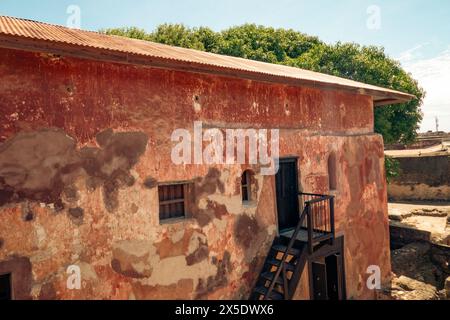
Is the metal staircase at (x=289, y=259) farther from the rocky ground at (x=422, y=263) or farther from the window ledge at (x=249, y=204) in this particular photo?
the rocky ground at (x=422, y=263)

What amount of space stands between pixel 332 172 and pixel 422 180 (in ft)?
51.3

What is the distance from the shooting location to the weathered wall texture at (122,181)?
508 centimetres

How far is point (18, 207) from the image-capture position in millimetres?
5008

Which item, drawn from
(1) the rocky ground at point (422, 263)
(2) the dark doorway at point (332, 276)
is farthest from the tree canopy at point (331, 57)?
(2) the dark doorway at point (332, 276)

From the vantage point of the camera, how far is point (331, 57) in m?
19.5

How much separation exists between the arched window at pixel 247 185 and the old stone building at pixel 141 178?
0.08 feet

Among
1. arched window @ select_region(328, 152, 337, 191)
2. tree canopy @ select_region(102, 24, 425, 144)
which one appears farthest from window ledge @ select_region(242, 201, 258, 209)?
tree canopy @ select_region(102, 24, 425, 144)

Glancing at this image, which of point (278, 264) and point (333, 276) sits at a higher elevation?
point (278, 264)

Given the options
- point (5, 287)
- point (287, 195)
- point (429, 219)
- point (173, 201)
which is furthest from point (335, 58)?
point (5, 287)

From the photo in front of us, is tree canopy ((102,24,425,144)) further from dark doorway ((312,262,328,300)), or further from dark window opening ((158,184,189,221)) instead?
dark window opening ((158,184,189,221))

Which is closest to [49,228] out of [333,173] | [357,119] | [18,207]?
[18,207]

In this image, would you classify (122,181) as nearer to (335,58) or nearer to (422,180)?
(335,58)

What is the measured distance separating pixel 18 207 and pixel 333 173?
8.14 m

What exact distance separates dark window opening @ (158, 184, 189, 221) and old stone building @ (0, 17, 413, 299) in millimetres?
22
